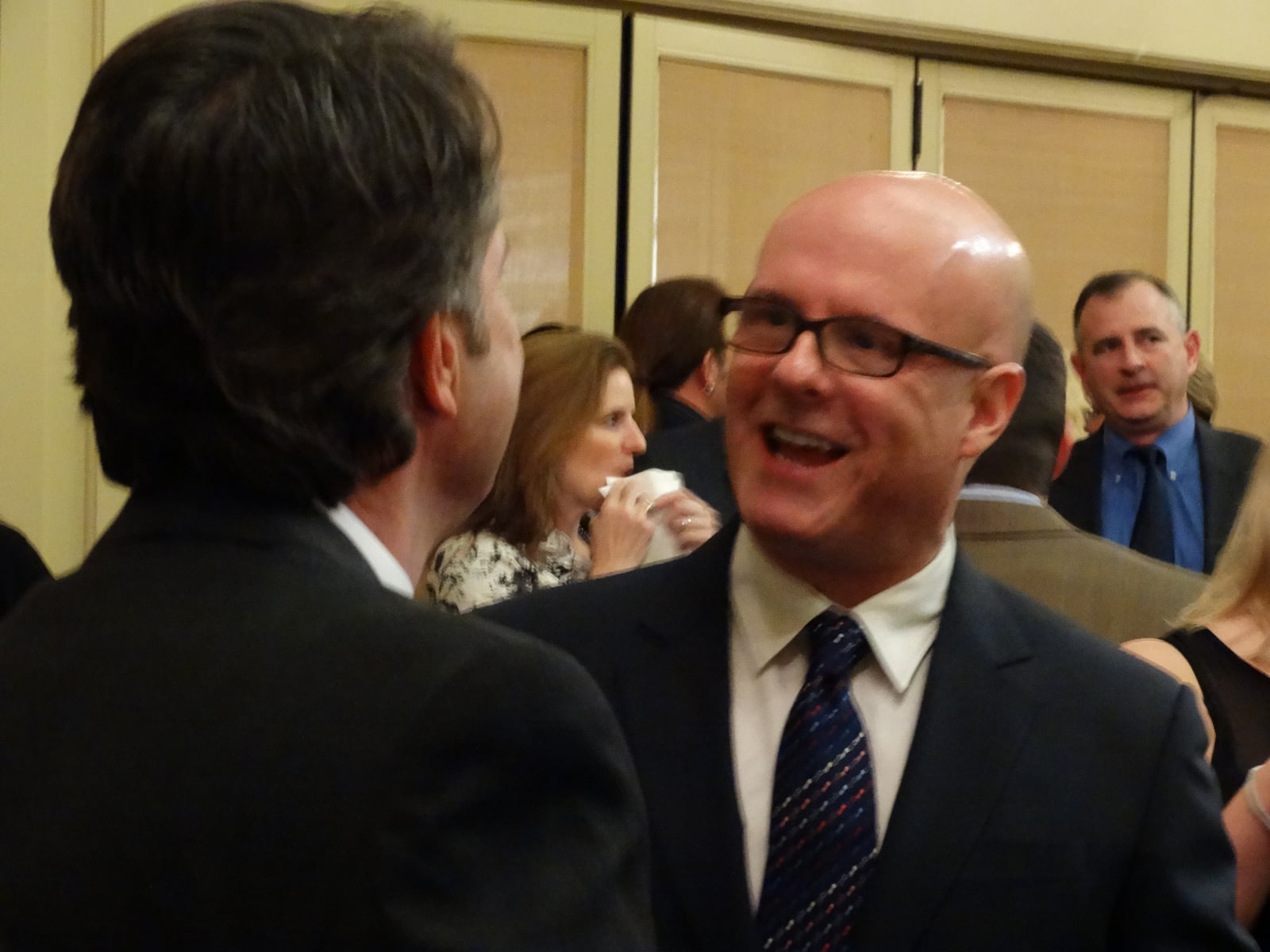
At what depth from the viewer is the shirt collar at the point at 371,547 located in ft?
3.01

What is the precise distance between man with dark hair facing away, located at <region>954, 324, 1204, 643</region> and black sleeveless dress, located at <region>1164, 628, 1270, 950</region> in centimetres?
22

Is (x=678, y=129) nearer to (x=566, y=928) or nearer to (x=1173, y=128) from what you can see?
(x=1173, y=128)

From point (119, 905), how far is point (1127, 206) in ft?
18.6

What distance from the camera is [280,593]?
2.76 feet

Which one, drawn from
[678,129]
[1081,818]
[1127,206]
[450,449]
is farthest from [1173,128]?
[450,449]

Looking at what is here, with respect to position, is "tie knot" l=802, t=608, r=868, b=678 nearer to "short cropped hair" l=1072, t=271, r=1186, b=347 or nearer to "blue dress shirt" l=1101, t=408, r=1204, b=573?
"blue dress shirt" l=1101, t=408, r=1204, b=573

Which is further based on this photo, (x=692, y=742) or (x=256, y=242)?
(x=692, y=742)

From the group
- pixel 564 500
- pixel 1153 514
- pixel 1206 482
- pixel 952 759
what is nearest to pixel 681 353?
pixel 564 500

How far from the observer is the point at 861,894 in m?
1.29

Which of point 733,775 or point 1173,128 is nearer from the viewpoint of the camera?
point 733,775

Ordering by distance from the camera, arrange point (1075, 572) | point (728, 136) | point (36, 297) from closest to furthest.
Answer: point (1075, 572) → point (36, 297) → point (728, 136)

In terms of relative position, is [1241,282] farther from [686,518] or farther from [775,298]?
[775,298]

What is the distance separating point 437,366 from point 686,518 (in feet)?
5.80

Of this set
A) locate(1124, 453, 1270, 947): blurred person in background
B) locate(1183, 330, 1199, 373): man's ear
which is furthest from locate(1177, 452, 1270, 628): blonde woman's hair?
locate(1183, 330, 1199, 373): man's ear
